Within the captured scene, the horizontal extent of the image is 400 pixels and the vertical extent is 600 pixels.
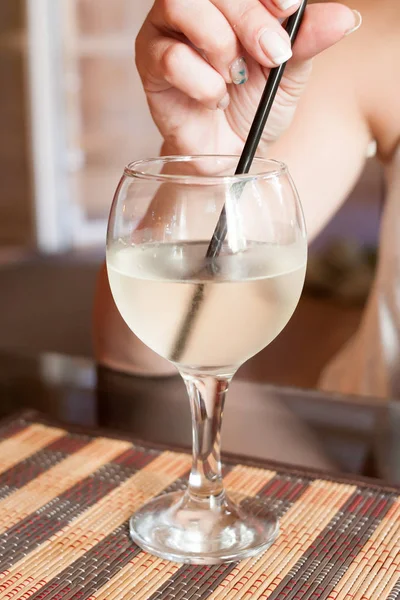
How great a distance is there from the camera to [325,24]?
2.10 ft

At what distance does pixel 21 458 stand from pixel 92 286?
2997mm

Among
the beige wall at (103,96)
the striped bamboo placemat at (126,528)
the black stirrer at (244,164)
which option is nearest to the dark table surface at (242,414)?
the striped bamboo placemat at (126,528)

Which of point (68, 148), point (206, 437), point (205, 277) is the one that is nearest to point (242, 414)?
point (206, 437)

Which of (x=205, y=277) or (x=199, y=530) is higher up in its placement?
(x=205, y=277)

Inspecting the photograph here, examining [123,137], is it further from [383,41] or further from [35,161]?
[383,41]

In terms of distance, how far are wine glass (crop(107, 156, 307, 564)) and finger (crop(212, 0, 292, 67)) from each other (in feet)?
0.28

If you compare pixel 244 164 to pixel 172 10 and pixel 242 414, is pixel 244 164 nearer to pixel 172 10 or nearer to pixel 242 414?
pixel 172 10

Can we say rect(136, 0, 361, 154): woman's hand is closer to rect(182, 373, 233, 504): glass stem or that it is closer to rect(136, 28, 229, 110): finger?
rect(136, 28, 229, 110): finger

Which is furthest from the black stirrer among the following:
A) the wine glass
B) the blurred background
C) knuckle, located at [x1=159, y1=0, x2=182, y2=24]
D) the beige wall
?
the beige wall

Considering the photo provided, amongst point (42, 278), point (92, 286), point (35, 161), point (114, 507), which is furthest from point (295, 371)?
point (114, 507)

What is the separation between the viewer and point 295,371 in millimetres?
2686

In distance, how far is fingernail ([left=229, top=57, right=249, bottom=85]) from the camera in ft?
2.20

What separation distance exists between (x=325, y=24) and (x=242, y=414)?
0.35 meters

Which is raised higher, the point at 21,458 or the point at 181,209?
the point at 181,209
